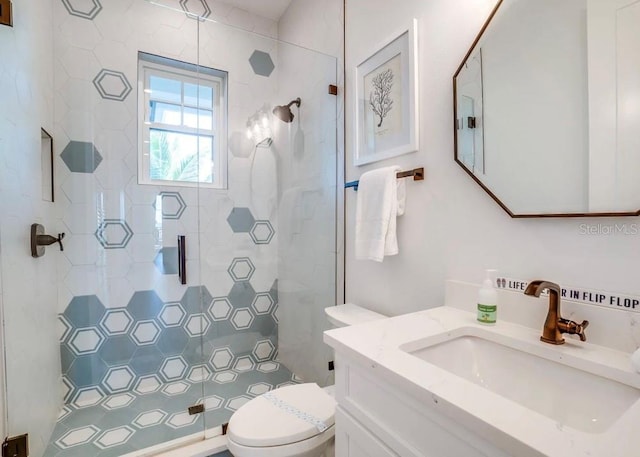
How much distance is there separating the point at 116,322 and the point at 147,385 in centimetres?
44

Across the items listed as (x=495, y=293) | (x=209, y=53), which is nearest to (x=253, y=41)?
(x=209, y=53)

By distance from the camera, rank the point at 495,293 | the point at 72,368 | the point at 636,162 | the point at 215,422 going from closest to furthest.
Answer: the point at 636,162
the point at 495,293
the point at 215,422
the point at 72,368

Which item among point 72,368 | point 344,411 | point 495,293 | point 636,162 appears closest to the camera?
point 636,162

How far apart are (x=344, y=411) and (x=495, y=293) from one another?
535 mm

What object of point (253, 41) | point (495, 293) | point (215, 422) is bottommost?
point (215, 422)

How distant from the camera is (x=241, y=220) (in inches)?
85.1

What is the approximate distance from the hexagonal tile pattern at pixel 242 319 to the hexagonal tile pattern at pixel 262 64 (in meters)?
1.68

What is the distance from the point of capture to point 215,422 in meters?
1.60

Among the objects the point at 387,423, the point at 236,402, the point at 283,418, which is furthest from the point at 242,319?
the point at 387,423

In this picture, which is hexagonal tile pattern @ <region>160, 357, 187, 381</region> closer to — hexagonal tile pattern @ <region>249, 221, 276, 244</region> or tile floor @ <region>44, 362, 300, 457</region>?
tile floor @ <region>44, 362, 300, 457</region>

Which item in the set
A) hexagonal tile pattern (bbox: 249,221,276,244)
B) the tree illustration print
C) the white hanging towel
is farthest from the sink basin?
hexagonal tile pattern (bbox: 249,221,276,244)

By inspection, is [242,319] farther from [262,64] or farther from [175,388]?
[262,64]

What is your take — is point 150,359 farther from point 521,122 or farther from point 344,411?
point 521,122

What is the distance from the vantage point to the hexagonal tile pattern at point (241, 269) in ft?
7.09
